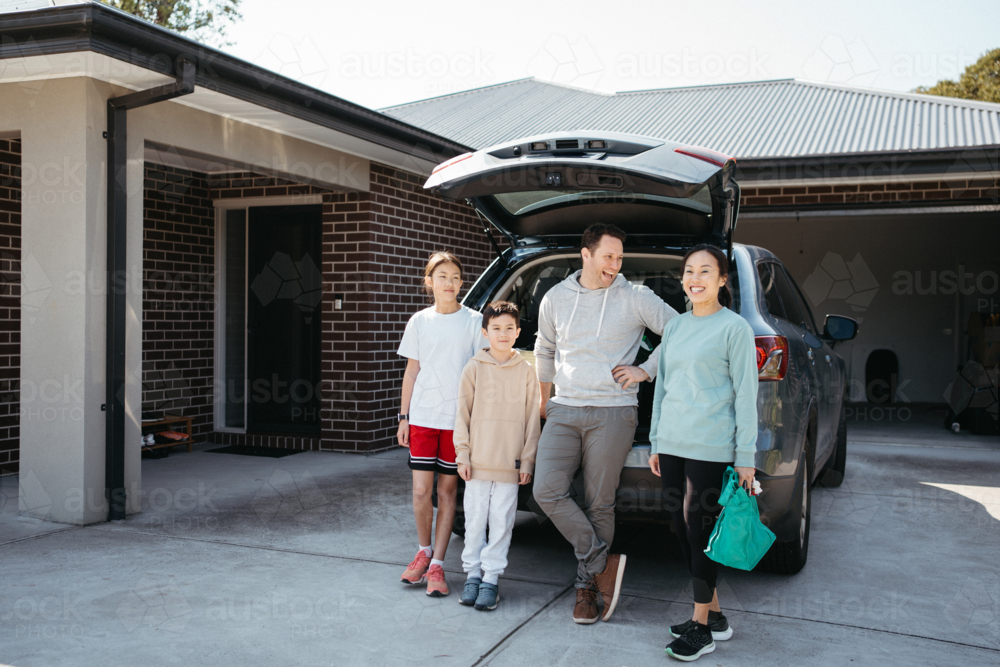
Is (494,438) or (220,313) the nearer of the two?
(494,438)

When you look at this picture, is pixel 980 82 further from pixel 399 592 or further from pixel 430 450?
pixel 399 592

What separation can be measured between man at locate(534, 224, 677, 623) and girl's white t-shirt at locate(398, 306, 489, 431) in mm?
499

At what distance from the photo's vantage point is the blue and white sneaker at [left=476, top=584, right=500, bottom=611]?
11.4 feet

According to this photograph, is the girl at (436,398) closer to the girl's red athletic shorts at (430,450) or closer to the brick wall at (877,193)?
the girl's red athletic shorts at (430,450)

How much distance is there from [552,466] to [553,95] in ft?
41.6

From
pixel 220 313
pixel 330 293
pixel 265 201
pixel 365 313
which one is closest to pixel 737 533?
pixel 365 313

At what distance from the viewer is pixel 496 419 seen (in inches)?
141

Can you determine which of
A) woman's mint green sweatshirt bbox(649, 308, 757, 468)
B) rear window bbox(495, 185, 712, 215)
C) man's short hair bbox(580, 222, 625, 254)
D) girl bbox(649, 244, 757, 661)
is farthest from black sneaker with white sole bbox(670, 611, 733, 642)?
rear window bbox(495, 185, 712, 215)

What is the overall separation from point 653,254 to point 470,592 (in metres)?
1.88

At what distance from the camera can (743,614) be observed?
350 cm

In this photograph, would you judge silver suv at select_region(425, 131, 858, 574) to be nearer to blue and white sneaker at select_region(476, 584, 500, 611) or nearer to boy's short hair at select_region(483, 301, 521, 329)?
blue and white sneaker at select_region(476, 584, 500, 611)

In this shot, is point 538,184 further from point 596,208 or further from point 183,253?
point 183,253

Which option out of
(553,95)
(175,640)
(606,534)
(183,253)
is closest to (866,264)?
(553,95)

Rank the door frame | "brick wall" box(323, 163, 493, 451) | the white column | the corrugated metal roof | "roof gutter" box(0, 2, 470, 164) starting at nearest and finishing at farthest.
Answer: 1. "roof gutter" box(0, 2, 470, 164)
2. the white column
3. "brick wall" box(323, 163, 493, 451)
4. the door frame
5. the corrugated metal roof
